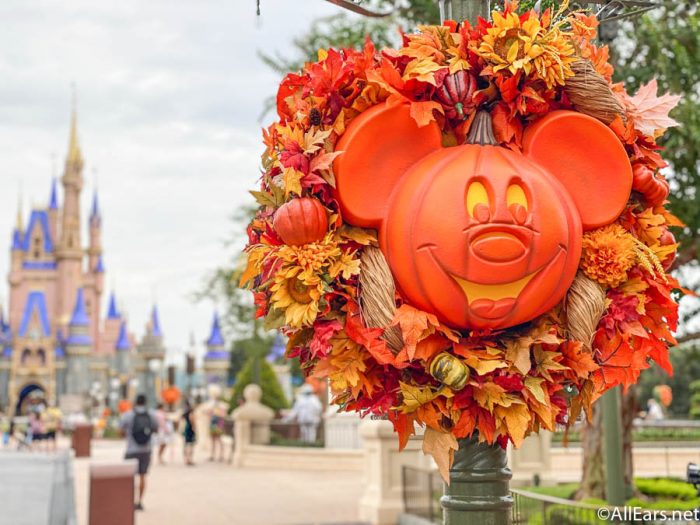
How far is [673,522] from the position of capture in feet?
17.8

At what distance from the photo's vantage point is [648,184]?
10.0 ft

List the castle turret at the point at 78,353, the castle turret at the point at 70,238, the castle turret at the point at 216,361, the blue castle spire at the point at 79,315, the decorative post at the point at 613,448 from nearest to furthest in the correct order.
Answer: the decorative post at the point at 613,448 → the castle turret at the point at 216,361 → the castle turret at the point at 78,353 → the blue castle spire at the point at 79,315 → the castle turret at the point at 70,238

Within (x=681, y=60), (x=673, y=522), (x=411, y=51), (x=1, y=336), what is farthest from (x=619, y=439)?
(x=1, y=336)

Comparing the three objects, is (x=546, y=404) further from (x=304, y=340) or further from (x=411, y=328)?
(x=304, y=340)

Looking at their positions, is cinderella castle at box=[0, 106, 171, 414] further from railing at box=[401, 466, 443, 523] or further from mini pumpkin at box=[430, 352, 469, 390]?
mini pumpkin at box=[430, 352, 469, 390]

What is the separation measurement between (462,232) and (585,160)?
1.84 feet

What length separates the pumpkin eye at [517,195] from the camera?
2789 mm

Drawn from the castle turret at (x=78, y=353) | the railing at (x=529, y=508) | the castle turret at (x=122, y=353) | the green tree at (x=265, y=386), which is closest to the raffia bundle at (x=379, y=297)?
the railing at (x=529, y=508)

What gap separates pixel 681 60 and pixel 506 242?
24.5 feet

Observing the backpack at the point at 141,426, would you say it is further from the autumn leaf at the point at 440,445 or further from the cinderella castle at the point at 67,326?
the cinderella castle at the point at 67,326

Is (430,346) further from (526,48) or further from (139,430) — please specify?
(139,430)

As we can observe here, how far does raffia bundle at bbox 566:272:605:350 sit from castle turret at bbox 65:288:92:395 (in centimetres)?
8037

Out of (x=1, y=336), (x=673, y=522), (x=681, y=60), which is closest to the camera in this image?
(x=673, y=522)

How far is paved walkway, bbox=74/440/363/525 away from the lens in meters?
12.7
